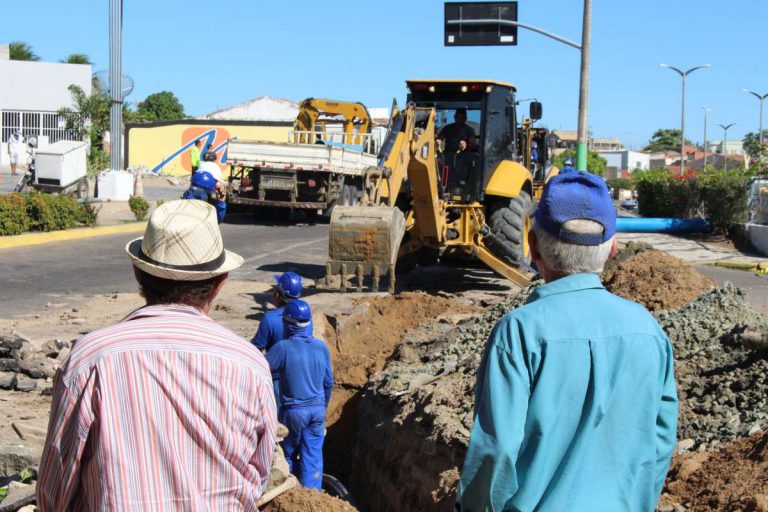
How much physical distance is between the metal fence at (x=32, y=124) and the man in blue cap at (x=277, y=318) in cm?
→ 3346

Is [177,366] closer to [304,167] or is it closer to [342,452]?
[342,452]

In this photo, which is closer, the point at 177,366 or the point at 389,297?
the point at 177,366

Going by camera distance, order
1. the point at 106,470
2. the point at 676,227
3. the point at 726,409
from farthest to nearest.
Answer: the point at 676,227, the point at 726,409, the point at 106,470

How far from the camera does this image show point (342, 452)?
851 centimetres

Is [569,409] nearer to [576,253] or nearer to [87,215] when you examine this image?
[576,253]

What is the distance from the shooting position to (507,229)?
12.9 meters

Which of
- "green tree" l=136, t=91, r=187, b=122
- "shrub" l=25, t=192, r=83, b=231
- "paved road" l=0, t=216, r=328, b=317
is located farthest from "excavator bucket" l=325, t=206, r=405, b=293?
"green tree" l=136, t=91, r=187, b=122

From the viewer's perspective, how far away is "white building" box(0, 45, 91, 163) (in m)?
38.2

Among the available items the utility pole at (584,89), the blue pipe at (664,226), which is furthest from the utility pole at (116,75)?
the blue pipe at (664,226)

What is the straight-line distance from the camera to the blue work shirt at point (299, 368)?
625cm

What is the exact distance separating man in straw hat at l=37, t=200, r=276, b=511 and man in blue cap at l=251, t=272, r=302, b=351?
13.7ft

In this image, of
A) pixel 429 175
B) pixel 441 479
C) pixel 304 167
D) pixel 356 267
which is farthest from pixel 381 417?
pixel 304 167

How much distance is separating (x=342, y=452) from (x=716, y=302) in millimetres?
3509

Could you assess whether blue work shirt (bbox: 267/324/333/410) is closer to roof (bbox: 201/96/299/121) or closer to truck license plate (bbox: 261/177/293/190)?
truck license plate (bbox: 261/177/293/190)
